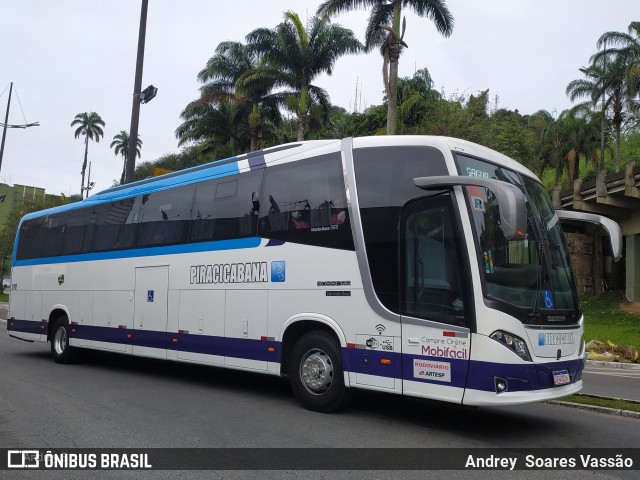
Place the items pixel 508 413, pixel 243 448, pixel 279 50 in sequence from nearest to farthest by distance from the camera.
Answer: pixel 243 448
pixel 508 413
pixel 279 50

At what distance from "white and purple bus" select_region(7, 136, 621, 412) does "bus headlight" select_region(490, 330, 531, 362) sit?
0.05 feet

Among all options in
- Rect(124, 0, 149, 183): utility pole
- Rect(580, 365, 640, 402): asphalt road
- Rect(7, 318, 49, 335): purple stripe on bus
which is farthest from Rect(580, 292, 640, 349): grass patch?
Rect(7, 318, 49, 335): purple stripe on bus

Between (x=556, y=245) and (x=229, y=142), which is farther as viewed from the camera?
(x=229, y=142)

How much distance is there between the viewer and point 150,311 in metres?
11.4

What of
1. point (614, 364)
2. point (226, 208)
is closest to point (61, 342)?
point (226, 208)

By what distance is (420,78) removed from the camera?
4256 cm

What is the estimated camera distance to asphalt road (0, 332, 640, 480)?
6426mm

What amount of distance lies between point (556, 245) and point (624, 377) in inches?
301

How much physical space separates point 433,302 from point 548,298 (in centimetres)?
132

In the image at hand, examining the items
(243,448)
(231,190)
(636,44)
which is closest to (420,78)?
(636,44)

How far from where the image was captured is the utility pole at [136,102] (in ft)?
51.0

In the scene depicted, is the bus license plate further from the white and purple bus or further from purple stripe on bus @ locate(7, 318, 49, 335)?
purple stripe on bus @ locate(7, 318, 49, 335)

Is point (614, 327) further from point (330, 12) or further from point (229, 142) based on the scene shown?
point (229, 142)

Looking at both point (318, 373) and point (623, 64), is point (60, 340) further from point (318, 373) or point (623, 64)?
point (623, 64)
